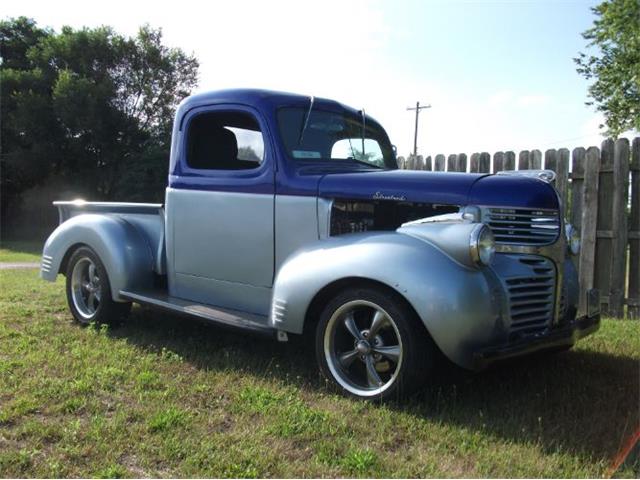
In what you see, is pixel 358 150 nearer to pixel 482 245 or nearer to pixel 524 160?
pixel 482 245

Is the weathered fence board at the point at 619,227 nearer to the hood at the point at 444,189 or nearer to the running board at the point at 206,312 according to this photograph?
the hood at the point at 444,189

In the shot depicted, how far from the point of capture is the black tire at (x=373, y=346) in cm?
348

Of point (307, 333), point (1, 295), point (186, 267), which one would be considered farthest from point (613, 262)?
point (1, 295)

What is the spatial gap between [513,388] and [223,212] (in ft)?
8.27

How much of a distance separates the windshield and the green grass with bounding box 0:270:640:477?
165 centimetres

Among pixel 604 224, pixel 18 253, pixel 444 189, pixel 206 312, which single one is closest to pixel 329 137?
pixel 444 189

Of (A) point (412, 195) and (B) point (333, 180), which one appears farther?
(B) point (333, 180)

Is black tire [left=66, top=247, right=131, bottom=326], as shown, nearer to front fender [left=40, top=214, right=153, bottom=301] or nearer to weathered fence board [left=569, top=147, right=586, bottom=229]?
front fender [left=40, top=214, right=153, bottom=301]

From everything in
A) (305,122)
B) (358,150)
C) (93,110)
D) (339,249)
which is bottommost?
(339,249)

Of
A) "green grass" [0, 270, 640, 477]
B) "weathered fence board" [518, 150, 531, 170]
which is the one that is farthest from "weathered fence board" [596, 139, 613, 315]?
"green grass" [0, 270, 640, 477]

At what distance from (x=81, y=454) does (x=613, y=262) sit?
5.84 meters

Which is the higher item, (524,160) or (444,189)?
(524,160)

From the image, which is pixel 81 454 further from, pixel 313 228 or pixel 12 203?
pixel 12 203

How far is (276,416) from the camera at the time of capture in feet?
11.3
